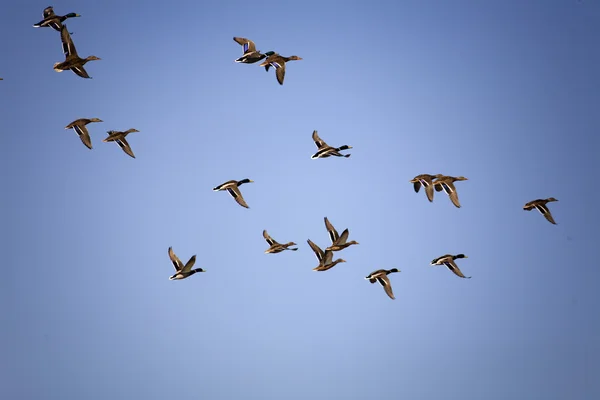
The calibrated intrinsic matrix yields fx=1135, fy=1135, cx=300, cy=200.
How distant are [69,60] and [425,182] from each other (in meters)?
22.1

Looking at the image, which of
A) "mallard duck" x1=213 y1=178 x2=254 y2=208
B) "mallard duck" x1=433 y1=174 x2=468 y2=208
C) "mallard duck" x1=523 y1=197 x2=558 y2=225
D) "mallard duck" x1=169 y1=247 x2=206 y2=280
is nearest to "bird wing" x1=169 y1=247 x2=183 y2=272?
"mallard duck" x1=169 y1=247 x2=206 y2=280

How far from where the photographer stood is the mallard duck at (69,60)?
6412 cm

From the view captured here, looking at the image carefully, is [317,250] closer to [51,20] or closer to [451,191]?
[451,191]

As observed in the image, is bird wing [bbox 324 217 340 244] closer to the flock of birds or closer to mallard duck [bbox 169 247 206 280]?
the flock of birds

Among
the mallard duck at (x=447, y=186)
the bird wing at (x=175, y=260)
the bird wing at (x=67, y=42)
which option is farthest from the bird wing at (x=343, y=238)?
the bird wing at (x=67, y=42)

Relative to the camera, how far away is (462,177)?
2739 inches

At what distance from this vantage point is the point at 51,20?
64688 mm

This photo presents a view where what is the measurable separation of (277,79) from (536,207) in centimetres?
1751

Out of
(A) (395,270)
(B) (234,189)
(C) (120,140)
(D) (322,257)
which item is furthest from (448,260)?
→ (C) (120,140)

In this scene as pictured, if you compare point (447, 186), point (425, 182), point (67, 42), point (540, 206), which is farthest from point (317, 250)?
point (67, 42)

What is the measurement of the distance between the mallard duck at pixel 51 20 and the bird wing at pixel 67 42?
417mm

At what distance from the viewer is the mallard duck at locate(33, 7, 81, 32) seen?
64.4m

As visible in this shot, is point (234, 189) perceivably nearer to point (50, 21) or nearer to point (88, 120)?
point (88, 120)

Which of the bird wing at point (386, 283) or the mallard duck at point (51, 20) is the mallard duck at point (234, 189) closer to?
the bird wing at point (386, 283)
